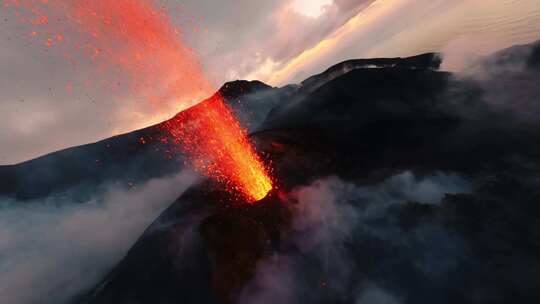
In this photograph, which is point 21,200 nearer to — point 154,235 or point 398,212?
point 154,235

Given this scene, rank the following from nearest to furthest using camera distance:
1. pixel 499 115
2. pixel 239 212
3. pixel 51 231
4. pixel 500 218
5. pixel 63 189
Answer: pixel 500 218, pixel 239 212, pixel 499 115, pixel 51 231, pixel 63 189

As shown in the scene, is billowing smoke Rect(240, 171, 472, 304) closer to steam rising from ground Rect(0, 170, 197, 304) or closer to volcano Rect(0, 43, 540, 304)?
volcano Rect(0, 43, 540, 304)

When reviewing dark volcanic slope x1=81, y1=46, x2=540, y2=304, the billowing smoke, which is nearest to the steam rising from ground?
dark volcanic slope x1=81, y1=46, x2=540, y2=304

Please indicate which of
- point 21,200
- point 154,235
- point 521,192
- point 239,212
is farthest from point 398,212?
point 21,200

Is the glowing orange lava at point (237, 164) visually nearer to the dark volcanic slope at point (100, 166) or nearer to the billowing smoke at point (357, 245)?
the billowing smoke at point (357, 245)

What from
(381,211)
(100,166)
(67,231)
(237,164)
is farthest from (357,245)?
(100,166)

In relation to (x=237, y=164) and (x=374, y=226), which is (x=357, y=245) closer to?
(x=374, y=226)
